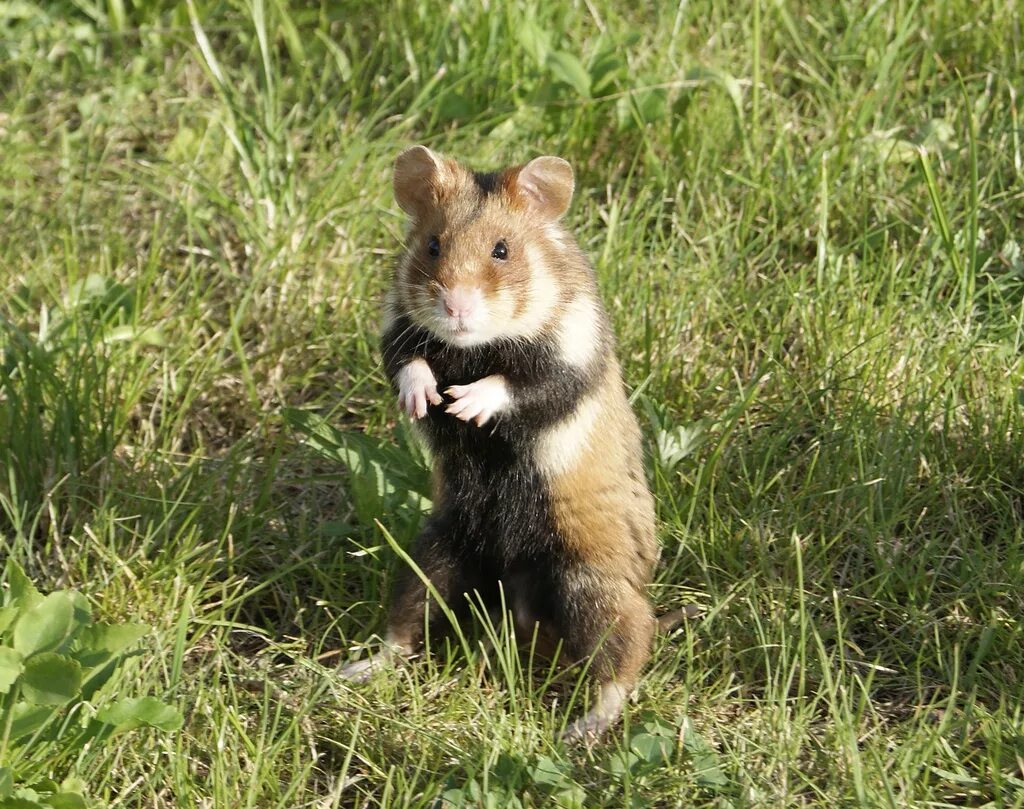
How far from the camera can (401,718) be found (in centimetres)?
334

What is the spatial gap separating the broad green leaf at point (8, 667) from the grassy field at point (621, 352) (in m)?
0.18

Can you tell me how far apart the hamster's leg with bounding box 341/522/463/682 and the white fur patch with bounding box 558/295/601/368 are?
2.00ft

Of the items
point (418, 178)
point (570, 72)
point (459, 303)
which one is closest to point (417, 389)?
point (459, 303)

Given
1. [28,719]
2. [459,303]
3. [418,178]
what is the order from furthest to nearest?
1. [418,178]
2. [459,303]
3. [28,719]

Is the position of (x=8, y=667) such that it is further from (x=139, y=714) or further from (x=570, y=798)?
(x=570, y=798)

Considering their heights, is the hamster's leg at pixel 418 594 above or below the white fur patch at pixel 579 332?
below

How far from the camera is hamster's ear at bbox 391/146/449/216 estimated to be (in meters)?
3.52

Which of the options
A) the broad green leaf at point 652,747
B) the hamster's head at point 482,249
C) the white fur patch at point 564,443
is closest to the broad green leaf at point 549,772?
Result: the broad green leaf at point 652,747

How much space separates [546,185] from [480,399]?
598 millimetres

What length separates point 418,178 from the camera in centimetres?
358

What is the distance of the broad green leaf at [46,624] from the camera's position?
3078mm

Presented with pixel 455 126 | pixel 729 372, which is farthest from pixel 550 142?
pixel 729 372

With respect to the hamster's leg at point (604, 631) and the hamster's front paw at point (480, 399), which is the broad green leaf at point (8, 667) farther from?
the hamster's leg at point (604, 631)

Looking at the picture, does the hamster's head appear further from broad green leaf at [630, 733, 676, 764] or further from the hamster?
broad green leaf at [630, 733, 676, 764]
